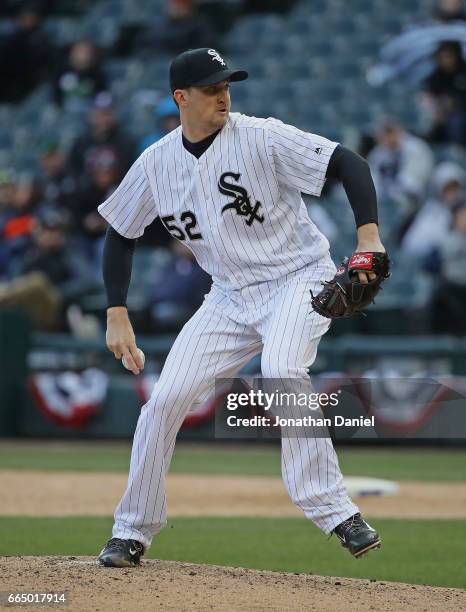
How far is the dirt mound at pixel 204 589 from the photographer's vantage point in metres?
3.86

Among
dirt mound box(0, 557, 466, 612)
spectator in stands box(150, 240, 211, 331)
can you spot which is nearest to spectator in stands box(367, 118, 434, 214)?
spectator in stands box(150, 240, 211, 331)

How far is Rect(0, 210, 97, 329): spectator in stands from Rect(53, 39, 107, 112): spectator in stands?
2.46 meters

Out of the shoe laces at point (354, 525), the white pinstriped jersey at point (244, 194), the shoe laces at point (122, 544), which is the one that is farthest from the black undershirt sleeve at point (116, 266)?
the shoe laces at point (354, 525)

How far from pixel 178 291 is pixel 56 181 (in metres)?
2.80

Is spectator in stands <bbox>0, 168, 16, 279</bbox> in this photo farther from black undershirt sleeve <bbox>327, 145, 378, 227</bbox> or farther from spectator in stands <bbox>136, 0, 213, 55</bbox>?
black undershirt sleeve <bbox>327, 145, 378, 227</bbox>

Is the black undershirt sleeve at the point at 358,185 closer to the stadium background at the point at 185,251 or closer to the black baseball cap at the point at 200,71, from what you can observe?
the black baseball cap at the point at 200,71

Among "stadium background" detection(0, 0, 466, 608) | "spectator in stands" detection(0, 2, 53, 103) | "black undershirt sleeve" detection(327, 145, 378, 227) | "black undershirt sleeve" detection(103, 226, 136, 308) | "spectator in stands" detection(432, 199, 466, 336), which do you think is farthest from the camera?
"spectator in stands" detection(0, 2, 53, 103)

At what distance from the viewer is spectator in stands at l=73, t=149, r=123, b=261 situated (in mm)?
12812

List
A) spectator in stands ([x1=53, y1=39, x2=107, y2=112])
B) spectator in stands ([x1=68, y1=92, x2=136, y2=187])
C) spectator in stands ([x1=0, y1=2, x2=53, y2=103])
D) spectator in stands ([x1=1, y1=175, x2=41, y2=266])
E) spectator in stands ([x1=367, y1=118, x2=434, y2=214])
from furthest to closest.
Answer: spectator in stands ([x1=0, y1=2, x2=53, y2=103]) < spectator in stands ([x1=53, y1=39, x2=107, y2=112]) < spectator in stands ([x1=1, y1=175, x2=41, y2=266]) < spectator in stands ([x1=68, y1=92, x2=136, y2=187]) < spectator in stands ([x1=367, y1=118, x2=434, y2=214])

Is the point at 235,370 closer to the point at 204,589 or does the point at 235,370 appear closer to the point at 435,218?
the point at 204,589

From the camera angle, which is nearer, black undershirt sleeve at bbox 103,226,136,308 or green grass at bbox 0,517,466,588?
black undershirt sleeve at bbox 103,226,136,308

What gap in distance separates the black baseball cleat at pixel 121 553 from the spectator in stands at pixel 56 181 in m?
9.00

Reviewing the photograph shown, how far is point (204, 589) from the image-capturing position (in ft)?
13.4

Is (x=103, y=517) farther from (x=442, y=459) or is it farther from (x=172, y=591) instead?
(x=442, y=459)
